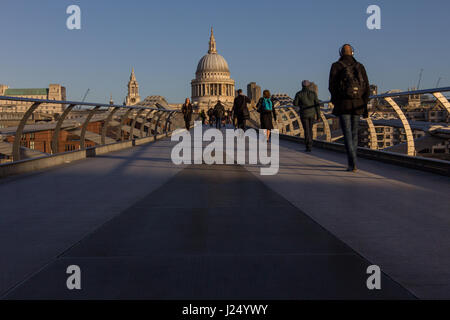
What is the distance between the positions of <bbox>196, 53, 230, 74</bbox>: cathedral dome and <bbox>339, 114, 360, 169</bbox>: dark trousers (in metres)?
164

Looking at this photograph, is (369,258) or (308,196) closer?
(369,258)

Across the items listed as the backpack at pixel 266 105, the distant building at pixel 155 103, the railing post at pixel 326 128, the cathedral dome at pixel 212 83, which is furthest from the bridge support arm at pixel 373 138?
the cathedral dome at pixel 212 83

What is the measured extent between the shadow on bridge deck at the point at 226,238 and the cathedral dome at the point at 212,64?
544ft

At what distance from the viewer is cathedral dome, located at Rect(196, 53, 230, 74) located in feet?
560

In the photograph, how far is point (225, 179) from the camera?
7.66 m

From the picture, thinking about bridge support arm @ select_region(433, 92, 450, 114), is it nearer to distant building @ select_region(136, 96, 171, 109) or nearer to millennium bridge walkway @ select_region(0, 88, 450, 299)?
millennium bridge walkway @ select_region(0, 88, 450, 299)

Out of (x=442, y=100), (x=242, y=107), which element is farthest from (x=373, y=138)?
(x=242, y=107)

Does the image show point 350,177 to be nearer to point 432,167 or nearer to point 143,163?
point 432,167

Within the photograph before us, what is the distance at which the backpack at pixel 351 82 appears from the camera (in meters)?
8.60

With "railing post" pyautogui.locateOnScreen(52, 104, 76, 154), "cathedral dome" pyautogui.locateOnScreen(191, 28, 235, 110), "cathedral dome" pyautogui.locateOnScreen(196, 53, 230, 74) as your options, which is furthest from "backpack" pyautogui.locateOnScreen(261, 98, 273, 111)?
"cathedral dome" pyautogui.locateOnScreen(196, 53, 230, 74)

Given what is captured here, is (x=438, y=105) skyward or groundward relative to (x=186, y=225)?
skyward

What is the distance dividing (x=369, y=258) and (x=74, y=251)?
1.92 metres

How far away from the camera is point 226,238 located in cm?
396
